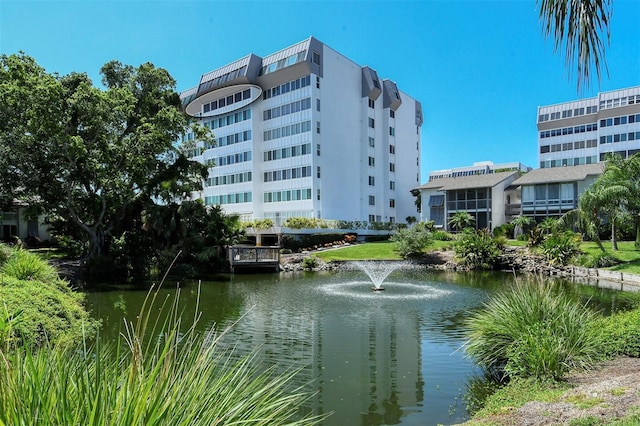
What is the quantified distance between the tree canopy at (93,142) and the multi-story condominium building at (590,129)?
59299 millimetres

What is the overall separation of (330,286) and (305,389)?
52.8ft

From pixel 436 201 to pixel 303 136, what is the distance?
20016mm

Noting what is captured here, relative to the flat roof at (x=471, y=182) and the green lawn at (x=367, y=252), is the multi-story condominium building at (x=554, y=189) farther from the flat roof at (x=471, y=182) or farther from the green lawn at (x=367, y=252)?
the green lawn at (x=367, y=252)

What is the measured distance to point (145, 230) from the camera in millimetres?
32750

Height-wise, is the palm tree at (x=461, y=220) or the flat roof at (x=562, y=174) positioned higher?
the flat roof at (x=562, y=174)

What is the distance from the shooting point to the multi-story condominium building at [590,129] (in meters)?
63.9

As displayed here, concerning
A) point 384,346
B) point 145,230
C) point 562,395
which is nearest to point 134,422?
point 562,395

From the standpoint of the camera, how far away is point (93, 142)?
27.6 m

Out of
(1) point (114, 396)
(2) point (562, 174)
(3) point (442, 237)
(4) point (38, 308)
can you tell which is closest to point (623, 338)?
(1) point (114, 396)

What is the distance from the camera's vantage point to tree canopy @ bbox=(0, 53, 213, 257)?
25359 millimetres

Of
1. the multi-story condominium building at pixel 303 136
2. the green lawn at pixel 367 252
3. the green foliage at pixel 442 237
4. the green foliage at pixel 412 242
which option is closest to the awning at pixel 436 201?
the multi-story condominium building at pixel 303 136

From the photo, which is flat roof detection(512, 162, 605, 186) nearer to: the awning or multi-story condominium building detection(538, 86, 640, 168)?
the awning

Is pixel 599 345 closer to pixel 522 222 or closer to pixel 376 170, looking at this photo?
pixel 522 222

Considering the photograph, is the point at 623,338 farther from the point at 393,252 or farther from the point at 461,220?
the point at 461,220
